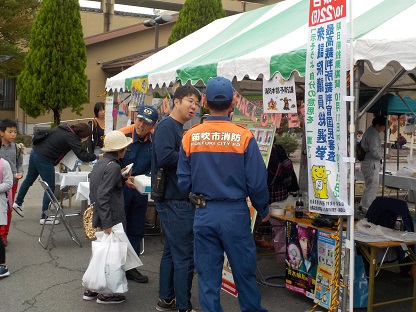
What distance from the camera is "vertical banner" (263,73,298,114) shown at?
14.4 ft

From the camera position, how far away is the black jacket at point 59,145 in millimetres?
7527

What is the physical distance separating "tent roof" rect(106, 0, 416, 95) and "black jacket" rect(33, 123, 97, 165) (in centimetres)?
123

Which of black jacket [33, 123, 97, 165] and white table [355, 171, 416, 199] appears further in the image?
white table [355, 171, 416, 199]

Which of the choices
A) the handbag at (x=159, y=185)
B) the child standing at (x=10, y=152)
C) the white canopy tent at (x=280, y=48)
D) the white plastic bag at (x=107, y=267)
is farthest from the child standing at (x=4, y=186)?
the handbag at (x=159, y=185)

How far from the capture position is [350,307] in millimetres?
3828

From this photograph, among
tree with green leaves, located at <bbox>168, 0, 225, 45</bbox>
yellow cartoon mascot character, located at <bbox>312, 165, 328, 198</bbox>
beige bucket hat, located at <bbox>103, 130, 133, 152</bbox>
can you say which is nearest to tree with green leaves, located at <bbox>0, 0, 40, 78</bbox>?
tree with green leaves, located at <bbox>168, 0, 225, 45</bbox>

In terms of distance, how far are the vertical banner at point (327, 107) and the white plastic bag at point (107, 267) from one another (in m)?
1.80

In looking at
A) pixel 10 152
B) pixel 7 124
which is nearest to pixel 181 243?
pixel 7 124

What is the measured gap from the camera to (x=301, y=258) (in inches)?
192

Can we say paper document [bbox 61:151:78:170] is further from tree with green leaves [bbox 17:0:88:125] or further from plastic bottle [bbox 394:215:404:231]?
tree with green leaves [bbox 17:0:88:125]

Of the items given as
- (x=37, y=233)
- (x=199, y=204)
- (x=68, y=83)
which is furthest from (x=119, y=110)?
(x=68, y=83)

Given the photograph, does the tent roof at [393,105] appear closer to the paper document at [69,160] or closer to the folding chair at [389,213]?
the folding chair at [389,213]

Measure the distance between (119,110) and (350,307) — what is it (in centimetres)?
667

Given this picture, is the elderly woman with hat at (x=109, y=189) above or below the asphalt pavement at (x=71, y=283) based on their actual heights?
above
